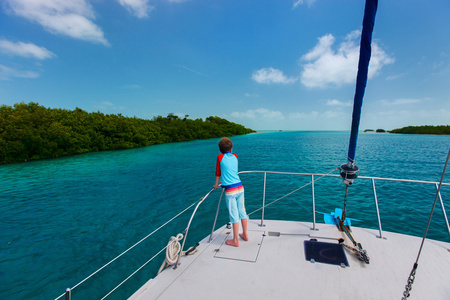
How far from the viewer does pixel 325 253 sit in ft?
10.4

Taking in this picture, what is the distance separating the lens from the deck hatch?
2.97 metres

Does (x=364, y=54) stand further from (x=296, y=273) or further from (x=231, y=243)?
(x=231, y=243)

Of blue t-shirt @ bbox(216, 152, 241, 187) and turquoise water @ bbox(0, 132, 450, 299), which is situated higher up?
blue t-shirt @ bbox(216, 152, 241, 187)

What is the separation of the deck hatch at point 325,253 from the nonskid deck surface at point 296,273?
0.09 meters

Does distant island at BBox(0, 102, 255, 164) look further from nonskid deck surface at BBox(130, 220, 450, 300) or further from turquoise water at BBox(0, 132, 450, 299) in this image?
nonskid deck surface at BBox(130, 220, 450, 300)

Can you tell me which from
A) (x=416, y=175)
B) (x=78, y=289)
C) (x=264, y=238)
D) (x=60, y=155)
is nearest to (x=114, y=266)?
(x=78, y=289)

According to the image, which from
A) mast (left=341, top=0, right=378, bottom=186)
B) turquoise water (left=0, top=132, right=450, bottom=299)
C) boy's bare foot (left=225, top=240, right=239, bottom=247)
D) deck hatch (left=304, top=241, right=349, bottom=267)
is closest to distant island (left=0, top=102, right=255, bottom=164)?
turquoise water (left=0, top=132, right=450, bottom=299)

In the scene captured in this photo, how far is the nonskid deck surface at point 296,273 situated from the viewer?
2396 mm

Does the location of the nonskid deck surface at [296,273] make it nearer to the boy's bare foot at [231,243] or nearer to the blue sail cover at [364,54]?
the boy's bare foot at [231,243]

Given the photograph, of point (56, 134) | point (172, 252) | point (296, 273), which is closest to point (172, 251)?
point (172, 252)

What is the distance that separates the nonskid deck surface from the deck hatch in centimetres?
9

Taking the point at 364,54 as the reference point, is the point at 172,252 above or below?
below

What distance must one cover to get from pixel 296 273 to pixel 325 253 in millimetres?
766

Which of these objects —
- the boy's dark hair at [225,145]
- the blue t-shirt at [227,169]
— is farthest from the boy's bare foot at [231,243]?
the boy's dark hair at [225,145]
